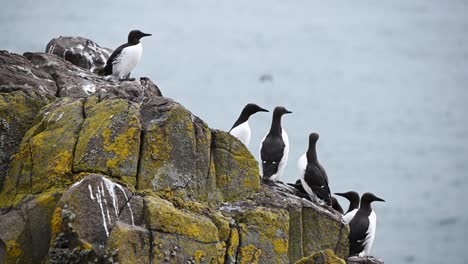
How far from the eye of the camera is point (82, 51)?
16344mm

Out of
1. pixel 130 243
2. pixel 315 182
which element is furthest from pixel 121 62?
pixel 130 243

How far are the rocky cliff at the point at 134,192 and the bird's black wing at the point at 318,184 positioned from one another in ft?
3.43

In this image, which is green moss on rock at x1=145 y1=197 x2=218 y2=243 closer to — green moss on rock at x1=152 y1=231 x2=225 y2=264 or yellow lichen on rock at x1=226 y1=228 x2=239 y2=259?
green moss on rock at x1=152 y1=231 x2=225 y2=264

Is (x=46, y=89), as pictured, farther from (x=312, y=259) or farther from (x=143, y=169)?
(x=312, y=259)

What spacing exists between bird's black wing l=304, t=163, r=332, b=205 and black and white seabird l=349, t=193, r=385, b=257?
527 millimetres

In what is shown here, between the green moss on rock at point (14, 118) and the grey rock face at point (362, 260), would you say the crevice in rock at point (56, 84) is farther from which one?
the grey rock face at point (362, 260)

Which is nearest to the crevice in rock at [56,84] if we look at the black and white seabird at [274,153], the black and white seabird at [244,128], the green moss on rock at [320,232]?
the black and white seabird at [244,128]

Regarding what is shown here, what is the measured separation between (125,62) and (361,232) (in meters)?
4.98

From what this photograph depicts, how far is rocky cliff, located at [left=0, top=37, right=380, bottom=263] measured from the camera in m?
9.12

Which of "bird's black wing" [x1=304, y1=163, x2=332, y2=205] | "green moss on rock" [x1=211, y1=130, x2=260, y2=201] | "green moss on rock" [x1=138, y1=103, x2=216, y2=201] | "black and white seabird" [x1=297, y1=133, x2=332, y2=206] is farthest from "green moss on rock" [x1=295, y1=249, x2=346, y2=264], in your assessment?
"bird's black wing" [x1=304, y1=163, x2=332, y2=205]

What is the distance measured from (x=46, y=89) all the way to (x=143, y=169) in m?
3.14

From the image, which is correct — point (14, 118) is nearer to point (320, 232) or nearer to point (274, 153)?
point (320, 232)

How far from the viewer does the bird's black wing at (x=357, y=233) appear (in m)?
12.7

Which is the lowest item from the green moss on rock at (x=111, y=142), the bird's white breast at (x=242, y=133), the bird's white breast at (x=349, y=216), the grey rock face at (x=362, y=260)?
the bird's white breast at (x=349, y=216)
